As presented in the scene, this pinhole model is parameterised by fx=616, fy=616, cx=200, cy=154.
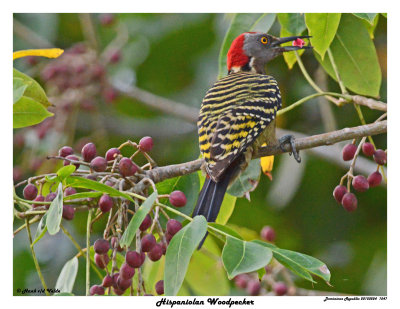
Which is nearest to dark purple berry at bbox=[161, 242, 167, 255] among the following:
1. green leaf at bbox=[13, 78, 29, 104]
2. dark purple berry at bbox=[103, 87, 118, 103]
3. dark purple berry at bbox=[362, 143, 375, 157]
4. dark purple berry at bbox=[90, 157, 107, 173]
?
dark purple berry at bbox=[90, 157, 107, 173]

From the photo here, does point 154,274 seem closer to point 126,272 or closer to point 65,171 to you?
point 126,272

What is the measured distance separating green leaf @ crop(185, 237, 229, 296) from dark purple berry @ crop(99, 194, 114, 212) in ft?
2.54

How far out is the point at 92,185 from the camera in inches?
76.8

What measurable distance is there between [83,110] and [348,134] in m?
1.97

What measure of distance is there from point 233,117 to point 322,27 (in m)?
0.54

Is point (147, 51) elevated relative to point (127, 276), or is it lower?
elevated

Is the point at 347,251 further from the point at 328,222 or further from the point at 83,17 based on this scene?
the point at 83,17

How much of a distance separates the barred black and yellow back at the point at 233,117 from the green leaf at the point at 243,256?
59cm

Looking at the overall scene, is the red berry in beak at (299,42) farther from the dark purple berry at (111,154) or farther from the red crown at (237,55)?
the dark purple berry at (111,154)

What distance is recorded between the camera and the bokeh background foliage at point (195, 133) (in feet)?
9.39

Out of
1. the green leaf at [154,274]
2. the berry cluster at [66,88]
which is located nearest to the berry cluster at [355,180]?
the green leaf at [154,274]
